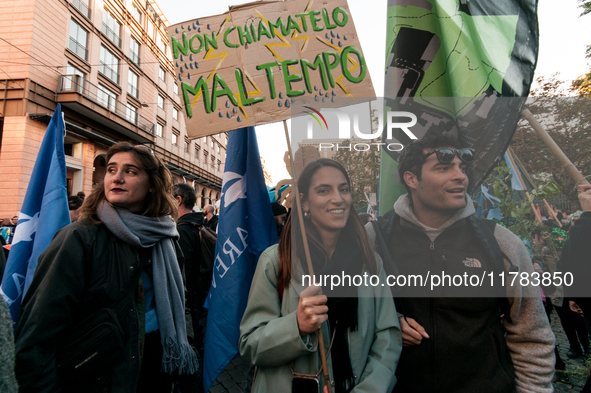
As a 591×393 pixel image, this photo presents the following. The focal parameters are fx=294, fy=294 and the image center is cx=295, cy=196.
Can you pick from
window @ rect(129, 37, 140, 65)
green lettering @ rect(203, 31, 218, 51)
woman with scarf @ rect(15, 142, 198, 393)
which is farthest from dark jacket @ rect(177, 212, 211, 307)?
window @ rect(129, 37, 140, 65)

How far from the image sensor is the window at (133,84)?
19484mm

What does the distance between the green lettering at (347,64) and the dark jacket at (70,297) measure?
62.2 inches

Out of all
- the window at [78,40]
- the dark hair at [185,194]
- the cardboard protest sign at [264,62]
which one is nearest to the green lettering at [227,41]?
the cardboard protest sign at [264,62]

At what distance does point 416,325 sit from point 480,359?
294 mm

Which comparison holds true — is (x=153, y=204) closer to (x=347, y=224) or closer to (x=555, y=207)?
(x=347, y=224)

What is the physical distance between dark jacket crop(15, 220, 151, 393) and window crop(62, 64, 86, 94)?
16165 mm

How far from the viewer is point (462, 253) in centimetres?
136

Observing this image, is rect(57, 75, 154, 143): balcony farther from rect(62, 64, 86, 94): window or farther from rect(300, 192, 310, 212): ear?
rect(300, 192, 310, 212): ear

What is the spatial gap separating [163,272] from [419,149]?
169 centimetres

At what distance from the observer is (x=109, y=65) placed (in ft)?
56.9

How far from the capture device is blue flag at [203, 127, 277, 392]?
2.22 m

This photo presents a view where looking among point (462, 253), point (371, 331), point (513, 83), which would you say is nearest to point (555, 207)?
point (462, 253)

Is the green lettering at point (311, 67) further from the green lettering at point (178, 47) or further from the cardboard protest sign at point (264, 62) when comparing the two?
the green lettering at point (178, 47)

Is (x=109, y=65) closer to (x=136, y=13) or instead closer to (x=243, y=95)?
(x=136, y=13)
